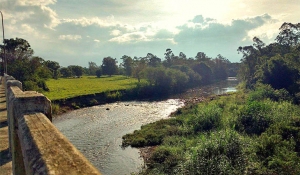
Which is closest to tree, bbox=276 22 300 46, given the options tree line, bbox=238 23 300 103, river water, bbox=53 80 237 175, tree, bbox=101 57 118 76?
tree line, bbox=238 23 300 103

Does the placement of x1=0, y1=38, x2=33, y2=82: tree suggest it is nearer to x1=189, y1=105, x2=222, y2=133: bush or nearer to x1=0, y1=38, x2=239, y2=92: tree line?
x1=0, y1=38, x2=239, y2=92: tree line

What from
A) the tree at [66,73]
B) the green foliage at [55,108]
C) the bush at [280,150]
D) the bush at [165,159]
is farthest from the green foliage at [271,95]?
the tree at [66,73]

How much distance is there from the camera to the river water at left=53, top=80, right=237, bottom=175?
2178cm

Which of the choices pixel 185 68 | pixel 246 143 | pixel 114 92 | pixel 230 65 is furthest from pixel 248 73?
pixel 230 65

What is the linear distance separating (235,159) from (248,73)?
217ft

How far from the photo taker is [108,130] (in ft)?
105

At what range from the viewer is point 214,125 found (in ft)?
Result: 87.5

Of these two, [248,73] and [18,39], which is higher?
[18,39]

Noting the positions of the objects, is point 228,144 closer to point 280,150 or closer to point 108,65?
point 280,150

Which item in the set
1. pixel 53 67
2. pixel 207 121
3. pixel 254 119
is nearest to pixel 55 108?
pixel 207 121

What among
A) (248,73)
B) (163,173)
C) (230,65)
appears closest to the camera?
(163,173)

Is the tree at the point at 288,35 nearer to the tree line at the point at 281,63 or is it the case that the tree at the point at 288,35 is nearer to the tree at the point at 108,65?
the tree line at the point at 281,63

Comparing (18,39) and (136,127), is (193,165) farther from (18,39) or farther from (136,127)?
(18,39)

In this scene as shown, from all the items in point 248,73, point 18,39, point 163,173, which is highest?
point 18,39
